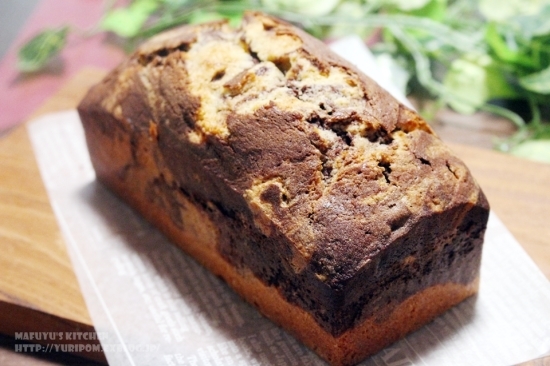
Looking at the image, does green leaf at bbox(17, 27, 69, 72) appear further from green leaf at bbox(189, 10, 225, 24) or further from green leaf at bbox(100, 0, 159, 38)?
green leaf at bbox(189, 10, 225, 24)

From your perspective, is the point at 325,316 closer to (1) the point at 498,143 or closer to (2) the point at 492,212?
(2) the point at 492,212

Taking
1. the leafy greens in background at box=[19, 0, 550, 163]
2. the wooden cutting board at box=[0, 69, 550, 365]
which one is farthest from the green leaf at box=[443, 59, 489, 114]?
the wooden cutting board at box=[0, 69, 550, 365]

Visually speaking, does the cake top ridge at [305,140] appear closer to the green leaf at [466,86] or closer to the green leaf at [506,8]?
the green leaf at [466,86]

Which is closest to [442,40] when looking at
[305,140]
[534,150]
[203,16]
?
[534,150]

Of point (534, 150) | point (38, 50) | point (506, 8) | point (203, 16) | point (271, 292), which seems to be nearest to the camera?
point (271, 292)

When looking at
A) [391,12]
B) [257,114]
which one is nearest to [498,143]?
[391,12]

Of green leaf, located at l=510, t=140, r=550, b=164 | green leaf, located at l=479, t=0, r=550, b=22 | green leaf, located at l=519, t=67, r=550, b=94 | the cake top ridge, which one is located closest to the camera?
the cake top ridge

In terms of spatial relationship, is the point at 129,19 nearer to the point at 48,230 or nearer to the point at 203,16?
the point at 203,16
